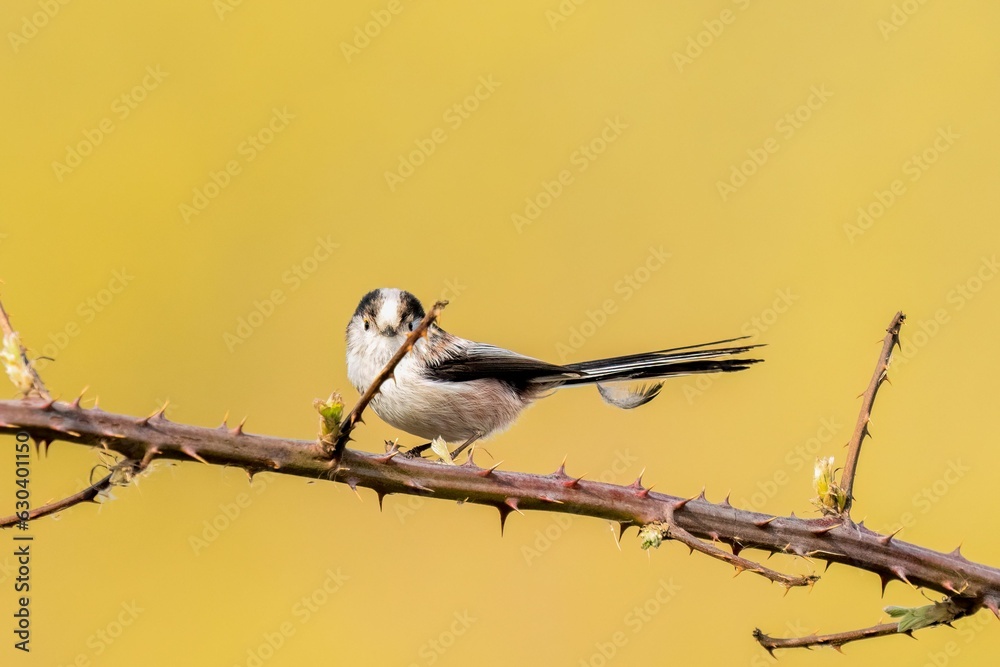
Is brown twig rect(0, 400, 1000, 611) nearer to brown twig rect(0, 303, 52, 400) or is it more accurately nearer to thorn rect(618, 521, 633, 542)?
thorn rect(618, 521, 633, 542)

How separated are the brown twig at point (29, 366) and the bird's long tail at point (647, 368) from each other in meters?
1.84

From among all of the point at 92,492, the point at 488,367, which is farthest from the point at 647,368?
the point at 92,492

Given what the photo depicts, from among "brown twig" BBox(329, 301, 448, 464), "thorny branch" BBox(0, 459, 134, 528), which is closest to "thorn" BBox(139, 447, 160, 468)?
"thorny branch" BBox(0, 459, 134, 528)

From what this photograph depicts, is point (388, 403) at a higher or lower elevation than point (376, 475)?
higher

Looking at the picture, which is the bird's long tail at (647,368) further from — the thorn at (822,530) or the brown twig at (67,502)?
the brown twig at (67,502)

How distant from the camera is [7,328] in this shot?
1.76 metres

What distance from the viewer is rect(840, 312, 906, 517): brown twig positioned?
216 cm

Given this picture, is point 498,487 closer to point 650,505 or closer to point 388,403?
point 650,505

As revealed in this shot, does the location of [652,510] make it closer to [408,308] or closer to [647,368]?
[647,368]

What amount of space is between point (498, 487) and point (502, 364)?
165cm

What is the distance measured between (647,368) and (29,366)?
1.97 metres

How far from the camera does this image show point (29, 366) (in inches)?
69.4

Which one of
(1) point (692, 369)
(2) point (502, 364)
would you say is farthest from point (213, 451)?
(2) point (502, 364)

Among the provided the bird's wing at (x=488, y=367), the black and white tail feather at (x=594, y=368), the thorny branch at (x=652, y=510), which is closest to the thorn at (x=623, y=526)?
the thorny branch at (x=652, y=510)
